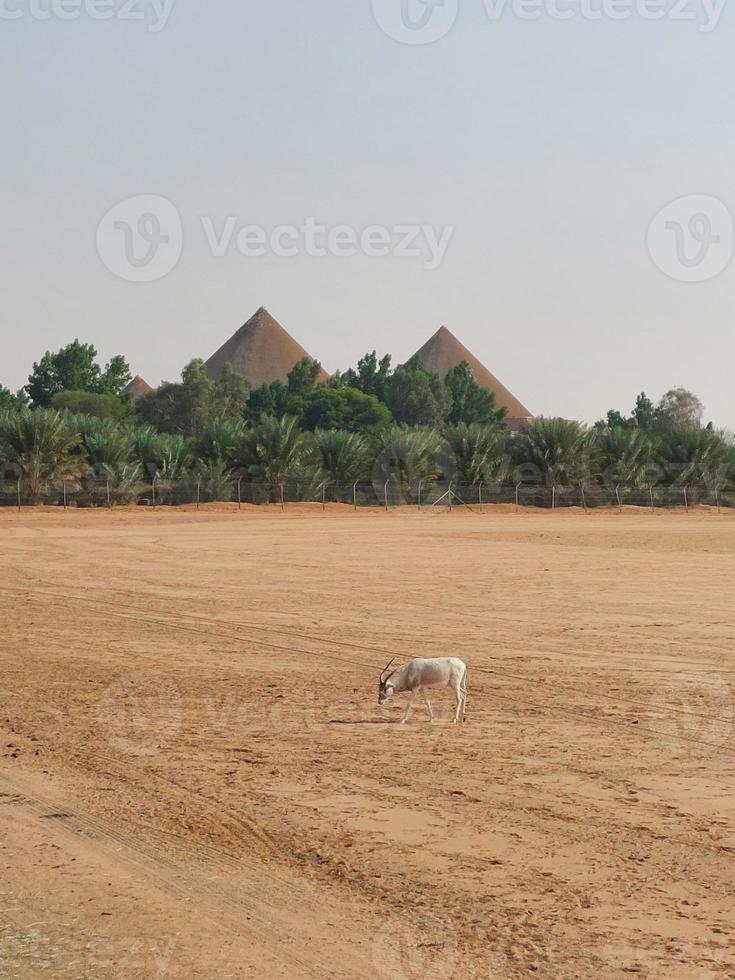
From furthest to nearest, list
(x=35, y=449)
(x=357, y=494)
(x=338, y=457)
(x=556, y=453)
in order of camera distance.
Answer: (x=556, y=453)
(x=338, y=457)
(x=357, y=494)
(x=35, y=449)

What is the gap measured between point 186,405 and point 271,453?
4757 cm

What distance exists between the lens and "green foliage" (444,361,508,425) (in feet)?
402

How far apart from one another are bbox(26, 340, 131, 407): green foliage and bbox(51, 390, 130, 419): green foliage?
414 inches

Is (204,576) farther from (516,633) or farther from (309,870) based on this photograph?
(309,870)

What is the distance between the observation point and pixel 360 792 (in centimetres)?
997

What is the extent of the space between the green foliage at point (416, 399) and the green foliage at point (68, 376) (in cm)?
2584

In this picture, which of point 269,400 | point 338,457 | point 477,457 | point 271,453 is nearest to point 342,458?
point 338,457

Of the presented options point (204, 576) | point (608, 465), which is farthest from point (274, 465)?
point (204, 576)

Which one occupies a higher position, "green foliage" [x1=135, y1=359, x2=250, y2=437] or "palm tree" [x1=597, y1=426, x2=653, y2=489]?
"green foliage" [x1=135, y1=359, x2=250, y2=437]

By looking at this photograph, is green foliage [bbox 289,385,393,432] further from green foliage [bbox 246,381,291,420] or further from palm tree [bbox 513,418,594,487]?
palm tree [bbox 513,418,594,487]

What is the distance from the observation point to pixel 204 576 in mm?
27359

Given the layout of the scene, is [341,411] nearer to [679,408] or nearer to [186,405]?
[186,405]

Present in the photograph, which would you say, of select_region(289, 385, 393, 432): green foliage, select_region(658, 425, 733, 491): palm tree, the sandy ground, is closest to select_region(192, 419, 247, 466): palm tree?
select_region(658, 425, 733, 491): palm tree

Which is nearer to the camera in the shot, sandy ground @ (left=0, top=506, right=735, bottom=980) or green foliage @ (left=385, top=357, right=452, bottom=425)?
sandy ground @ (left=0, top=506, right=735, bottom=980)
